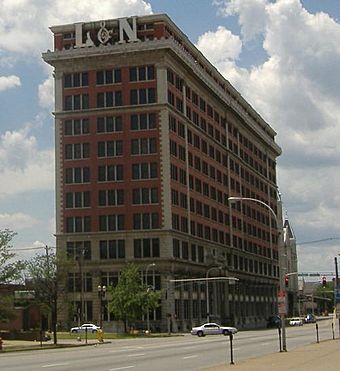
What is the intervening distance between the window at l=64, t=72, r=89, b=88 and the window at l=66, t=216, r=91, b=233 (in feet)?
60.0

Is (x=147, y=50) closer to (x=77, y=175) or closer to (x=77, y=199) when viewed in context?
(x=77, y=175)

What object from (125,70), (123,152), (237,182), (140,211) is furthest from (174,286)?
(237,182)

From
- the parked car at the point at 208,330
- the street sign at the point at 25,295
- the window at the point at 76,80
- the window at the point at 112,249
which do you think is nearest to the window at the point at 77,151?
the window at the point at 76,80

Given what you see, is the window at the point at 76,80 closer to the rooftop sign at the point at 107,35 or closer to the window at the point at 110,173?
the rooftop sign at the point at 107,35

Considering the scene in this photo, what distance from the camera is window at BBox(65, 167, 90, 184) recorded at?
117 m

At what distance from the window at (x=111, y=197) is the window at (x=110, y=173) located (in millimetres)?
1656

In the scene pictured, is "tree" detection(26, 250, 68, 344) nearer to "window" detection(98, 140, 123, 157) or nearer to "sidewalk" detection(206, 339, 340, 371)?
"window" detection(98, 140, 123, 157)

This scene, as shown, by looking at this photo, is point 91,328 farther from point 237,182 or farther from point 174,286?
point 237,182

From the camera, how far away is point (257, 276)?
16262cm

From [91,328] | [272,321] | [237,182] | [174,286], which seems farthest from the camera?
[237,182]

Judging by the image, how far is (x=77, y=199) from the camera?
4584 inches

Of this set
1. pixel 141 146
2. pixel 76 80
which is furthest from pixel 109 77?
pixel 141 146

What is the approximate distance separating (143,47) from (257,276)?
62.6 m

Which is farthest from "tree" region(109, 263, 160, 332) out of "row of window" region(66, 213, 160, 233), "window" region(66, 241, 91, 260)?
"window" region(66, 241, 91, 260)
